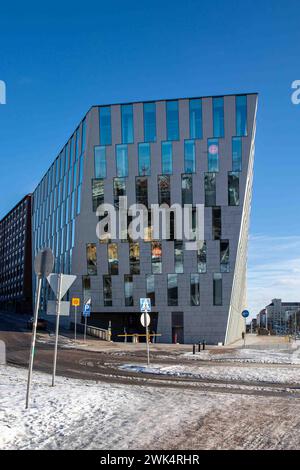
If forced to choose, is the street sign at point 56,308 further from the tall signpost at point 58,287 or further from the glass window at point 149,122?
the glass window at point 149,122

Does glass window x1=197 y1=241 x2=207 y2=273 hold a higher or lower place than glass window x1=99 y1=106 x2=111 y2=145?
lower

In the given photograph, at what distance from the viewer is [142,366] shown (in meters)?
20.6

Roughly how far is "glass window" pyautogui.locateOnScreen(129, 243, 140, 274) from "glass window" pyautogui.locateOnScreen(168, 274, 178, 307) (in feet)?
10.9

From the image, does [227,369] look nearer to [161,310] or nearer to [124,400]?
[124,400]

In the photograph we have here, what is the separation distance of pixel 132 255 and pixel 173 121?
1331cm

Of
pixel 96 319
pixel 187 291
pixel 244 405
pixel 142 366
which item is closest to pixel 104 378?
pixel 142 366

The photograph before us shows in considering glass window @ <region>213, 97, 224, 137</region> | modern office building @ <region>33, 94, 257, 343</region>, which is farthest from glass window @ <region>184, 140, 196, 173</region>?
glass window @ <region>213, 97, 224, 137</region>

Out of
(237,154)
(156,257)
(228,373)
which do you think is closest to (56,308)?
(228,373)

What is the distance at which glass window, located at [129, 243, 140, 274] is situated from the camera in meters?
50.0

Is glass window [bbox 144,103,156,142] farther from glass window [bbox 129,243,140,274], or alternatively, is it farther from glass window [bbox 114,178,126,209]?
glass window [bbox 129,243,140,274]

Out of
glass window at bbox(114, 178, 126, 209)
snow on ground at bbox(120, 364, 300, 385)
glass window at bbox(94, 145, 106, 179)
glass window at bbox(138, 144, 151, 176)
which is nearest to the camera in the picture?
snow on ground at bbox(120, 364, 300, 385)

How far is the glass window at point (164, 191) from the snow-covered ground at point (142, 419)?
3632cm

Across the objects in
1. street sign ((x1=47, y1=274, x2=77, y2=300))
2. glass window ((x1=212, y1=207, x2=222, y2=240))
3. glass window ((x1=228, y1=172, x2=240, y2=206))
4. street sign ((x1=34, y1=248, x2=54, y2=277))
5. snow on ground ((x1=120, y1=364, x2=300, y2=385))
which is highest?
glass window ((x1=228, y1=172, x2=240, y2=206))

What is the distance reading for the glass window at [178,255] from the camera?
48812 millimetres
